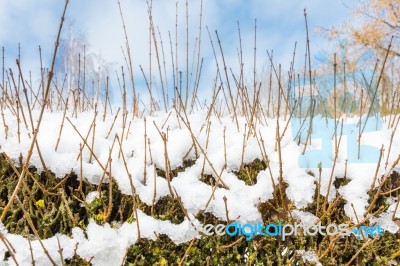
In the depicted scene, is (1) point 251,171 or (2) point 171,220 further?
(1) point 251,171

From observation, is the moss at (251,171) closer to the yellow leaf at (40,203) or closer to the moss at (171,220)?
the moss at (171,220)

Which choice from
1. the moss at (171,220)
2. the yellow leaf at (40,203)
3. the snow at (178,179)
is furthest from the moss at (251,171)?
the yellow leaf at (40,203)

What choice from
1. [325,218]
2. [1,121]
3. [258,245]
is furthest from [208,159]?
[1,121]

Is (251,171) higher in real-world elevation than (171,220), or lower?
higher

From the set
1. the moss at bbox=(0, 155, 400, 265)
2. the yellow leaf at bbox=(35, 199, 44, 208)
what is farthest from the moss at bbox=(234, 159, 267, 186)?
the yellow leaf at bbox=(35, 199, 44, 208)

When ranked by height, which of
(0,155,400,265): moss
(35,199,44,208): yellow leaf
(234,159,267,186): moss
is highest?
(234,159,267,186): moss

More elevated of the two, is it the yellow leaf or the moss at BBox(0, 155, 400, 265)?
the yellow leaf

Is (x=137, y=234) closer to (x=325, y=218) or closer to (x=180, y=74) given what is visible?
(x=325, y=218)

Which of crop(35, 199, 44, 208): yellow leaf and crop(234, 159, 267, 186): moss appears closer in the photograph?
crop(35, 199, 44, 208): yellow leaf

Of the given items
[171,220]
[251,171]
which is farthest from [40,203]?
[251,171]

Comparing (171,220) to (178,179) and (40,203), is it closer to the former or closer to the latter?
(178,179)

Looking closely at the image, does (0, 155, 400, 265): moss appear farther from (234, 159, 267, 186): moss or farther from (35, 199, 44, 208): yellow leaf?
(234, 159, 267, 186): moss

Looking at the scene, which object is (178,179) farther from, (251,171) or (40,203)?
(40,203)

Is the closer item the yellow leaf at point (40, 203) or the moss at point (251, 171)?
the yellow leaf at point (40, 203)
